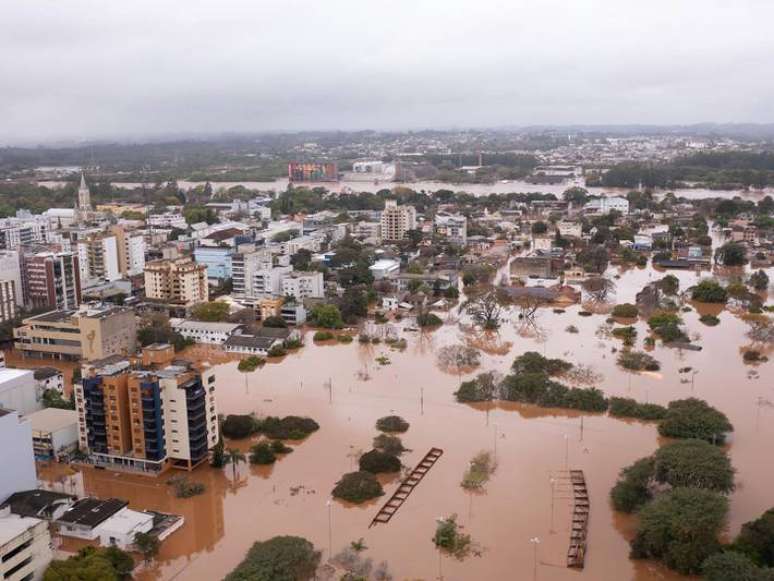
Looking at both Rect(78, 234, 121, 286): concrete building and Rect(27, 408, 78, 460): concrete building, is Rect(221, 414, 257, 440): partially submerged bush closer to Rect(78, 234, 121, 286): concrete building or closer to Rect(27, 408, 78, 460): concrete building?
Rect(27, 408, 78, 460): concrete building

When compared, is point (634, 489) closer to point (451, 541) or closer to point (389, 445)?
point (451, 541)

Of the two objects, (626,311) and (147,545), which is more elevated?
(626,311)

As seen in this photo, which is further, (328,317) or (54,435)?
(328,317)

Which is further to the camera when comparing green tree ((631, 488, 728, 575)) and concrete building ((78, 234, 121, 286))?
concrete building ((78, 234, 121, 286))

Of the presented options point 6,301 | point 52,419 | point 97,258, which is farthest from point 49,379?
point 97,258

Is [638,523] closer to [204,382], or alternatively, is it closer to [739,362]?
[204,382]

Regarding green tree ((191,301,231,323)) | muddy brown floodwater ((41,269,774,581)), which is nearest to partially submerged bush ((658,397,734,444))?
muddy brown floodwater ((41,269,774,581))
